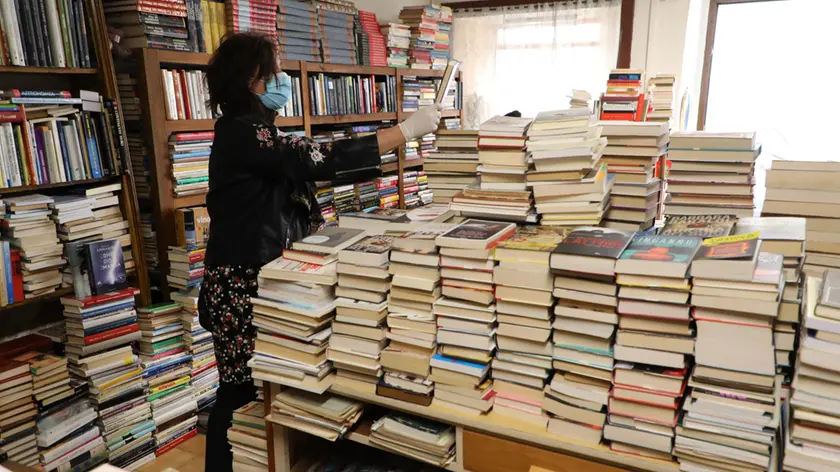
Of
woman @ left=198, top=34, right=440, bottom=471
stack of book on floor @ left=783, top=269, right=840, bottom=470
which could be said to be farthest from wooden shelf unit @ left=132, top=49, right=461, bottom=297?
stack of book on floor @ left=783, top=269, right=840, bottom=470

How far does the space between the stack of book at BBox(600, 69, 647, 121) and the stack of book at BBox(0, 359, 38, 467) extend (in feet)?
11.3

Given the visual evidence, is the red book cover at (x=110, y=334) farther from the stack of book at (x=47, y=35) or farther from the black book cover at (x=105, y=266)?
the stack of book at (x=47, y=35)

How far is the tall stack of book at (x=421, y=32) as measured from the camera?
4348mm

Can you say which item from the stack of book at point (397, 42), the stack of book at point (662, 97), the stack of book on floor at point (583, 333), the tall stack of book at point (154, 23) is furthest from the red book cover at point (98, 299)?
the stack of book at point (662, 97)

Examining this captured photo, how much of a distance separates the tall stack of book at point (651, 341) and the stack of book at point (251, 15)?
2192 mm

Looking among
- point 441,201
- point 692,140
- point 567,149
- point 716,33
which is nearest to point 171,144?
point 441,201

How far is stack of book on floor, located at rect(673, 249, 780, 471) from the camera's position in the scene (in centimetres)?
116

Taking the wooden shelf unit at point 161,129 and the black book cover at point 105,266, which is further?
the wooden shelf unit at point 161,129

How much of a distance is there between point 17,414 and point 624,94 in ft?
12.2

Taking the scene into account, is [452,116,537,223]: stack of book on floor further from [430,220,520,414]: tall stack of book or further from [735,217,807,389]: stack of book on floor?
[735,217,807,389]: stack of book on floor

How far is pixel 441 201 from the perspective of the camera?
2236mm

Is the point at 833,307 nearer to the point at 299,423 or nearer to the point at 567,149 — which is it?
the point at 567,149

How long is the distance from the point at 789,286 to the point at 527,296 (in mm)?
556

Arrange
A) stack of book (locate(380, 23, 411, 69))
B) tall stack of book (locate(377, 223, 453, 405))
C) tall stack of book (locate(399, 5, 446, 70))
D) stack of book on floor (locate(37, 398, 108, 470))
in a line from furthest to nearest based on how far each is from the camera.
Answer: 1. tall stack of book (locate(399, 5, 446, 70))
2. stack of book (locate(380, 23, 411, 69))
3. stack of book on floor (locate(37, 398, 108, 470))
4. tall stack of book (locate(377, 223, 453, 405))
